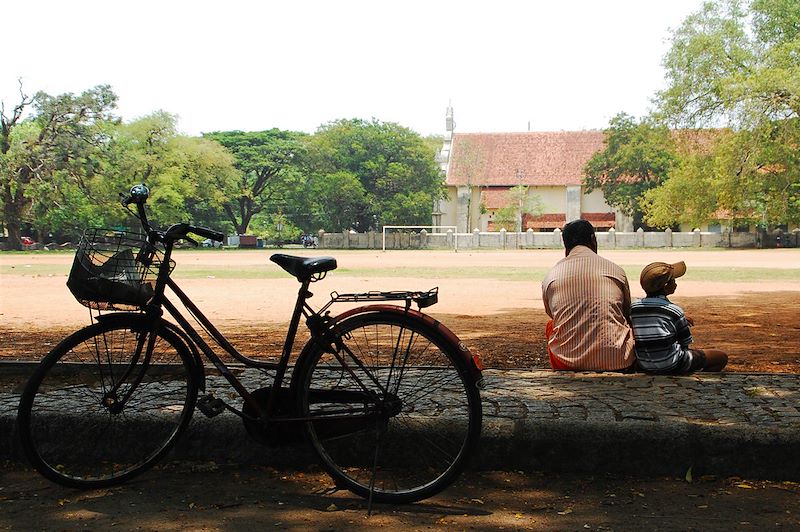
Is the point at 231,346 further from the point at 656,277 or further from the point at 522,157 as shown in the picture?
the point at 522,157

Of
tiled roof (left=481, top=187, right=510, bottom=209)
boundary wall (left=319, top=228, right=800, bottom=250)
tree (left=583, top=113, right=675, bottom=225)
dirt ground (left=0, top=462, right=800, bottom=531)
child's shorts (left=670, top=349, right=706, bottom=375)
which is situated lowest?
boundary wall (left=319, top=228, right=800, bottom=250)

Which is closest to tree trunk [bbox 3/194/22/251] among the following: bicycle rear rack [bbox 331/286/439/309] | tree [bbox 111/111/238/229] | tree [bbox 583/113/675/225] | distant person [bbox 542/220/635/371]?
tree [bbox 111/111/238/229]

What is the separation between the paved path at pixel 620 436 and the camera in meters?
4.08

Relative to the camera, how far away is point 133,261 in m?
3.80

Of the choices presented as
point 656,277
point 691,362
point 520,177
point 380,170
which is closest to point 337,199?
point 380,170

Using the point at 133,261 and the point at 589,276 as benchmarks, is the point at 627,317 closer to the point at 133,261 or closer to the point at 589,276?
the point at 589,276

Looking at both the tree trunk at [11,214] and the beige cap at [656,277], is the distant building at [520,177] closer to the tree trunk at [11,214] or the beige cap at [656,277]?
the tree trunk at [11,214]

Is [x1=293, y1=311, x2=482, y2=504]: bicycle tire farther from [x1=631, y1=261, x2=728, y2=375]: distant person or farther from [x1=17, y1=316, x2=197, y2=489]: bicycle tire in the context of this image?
[x1=631, y1=261, x2=728, y2=375]: distant person

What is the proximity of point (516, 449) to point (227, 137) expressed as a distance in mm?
69441

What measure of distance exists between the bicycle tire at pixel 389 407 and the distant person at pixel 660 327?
1.68 meters

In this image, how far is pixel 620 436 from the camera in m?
4.15

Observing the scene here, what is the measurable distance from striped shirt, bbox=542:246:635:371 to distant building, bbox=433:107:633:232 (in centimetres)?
7094

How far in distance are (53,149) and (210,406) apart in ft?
182

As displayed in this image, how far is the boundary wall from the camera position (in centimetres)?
5984
